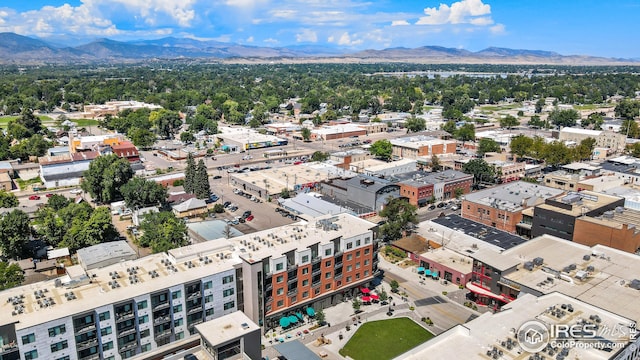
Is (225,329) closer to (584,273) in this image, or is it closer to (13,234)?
(584,273)

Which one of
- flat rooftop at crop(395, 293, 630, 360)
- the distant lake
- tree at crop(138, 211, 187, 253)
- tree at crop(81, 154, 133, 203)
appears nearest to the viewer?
flat rooftop at crop(395, 293, 630, 360)

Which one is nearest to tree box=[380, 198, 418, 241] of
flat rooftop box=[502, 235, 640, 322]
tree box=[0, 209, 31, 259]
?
flat rooftop box=[502, 235, 640, 322]

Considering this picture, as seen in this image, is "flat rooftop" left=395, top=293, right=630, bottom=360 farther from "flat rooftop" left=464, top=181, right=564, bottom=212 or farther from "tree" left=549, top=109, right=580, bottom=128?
"tree" left=549, top=109, right=580, bottom=128

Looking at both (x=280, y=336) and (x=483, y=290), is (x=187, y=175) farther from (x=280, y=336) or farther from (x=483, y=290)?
(x=483, y=290)

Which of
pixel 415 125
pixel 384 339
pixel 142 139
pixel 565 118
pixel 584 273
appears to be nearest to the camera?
pixel 584 273

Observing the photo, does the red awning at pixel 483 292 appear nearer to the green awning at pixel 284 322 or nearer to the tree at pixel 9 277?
the green awning at pixel 284 322

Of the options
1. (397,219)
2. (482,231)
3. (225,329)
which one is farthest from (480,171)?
(225,329)
